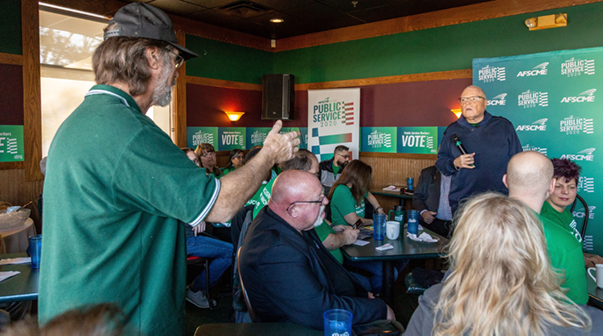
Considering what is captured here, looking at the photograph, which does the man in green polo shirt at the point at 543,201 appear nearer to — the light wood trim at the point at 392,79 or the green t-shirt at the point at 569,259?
the green t-shirt at the point at 569,259

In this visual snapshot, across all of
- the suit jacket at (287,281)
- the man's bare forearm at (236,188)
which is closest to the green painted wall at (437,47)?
the suit jacket at (287,281)

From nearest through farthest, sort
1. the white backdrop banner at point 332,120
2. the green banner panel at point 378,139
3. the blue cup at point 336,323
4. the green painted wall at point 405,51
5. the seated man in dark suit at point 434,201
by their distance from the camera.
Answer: the blue cup at point 336,323
the seated man in dark suit at point 434,201
the green painted wall at point 405,51
the green banner panel at point 378,139
the white backdrop banner at point 332,120

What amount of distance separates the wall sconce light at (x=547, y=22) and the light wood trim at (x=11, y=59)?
21.2ft

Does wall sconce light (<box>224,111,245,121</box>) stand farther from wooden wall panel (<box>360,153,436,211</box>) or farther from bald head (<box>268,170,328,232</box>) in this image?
bald head (<box>268,170,328,232</box>)

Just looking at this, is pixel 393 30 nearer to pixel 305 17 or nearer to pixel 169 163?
pixel 305 17

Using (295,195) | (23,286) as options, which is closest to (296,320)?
(295,195)

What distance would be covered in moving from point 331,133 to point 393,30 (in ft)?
6.61

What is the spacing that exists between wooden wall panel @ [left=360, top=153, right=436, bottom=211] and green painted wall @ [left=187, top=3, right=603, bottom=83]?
55.6 inches

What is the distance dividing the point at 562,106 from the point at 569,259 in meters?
4.06

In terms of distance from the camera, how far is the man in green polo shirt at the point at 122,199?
1005mm

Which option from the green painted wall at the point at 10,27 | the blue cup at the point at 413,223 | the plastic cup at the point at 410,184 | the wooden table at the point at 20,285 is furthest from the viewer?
the plastic cup at the point at 410,184

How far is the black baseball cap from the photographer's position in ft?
3.89

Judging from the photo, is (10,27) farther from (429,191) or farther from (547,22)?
(547,22)

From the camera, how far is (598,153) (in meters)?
4.66
